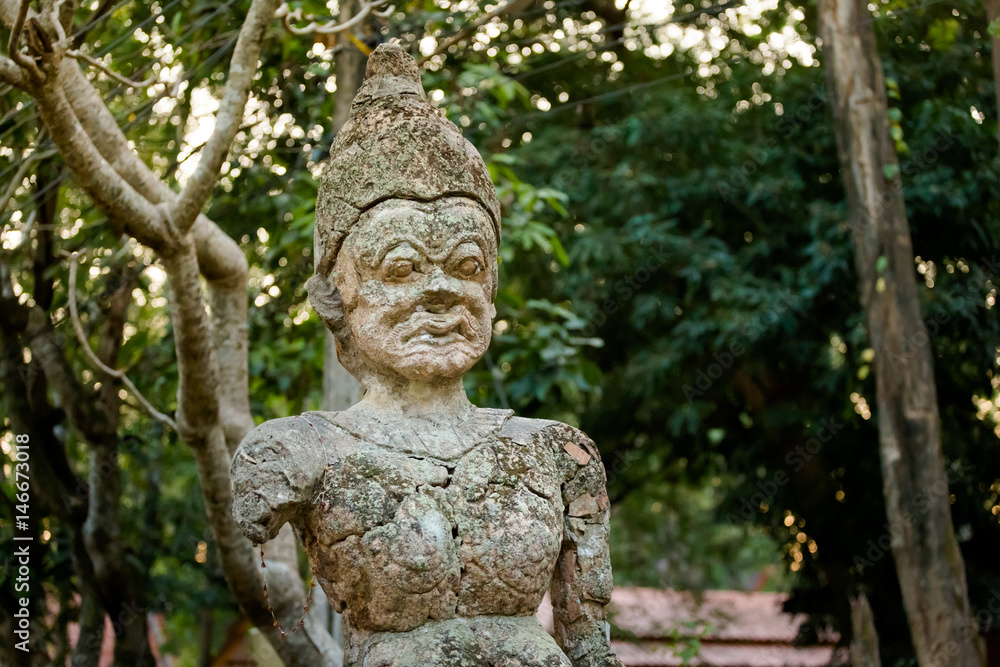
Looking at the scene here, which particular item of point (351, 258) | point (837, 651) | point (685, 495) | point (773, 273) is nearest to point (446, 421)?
point (351, 258)

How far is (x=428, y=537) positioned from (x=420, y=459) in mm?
300

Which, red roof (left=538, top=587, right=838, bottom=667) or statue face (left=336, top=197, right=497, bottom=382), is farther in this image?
red roof (left=538, top=587, right=838, bottom=667)

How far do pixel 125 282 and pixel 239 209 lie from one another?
3.91 feet

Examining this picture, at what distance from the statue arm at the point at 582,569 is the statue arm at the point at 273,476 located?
93cm

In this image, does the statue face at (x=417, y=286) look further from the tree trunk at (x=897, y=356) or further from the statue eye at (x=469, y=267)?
the tree trunk at (x=897, y=356)

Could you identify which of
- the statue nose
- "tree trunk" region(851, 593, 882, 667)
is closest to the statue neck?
the statue nose

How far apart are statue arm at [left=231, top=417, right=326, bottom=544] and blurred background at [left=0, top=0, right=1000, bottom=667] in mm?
3944

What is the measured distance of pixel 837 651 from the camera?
33.1 ft

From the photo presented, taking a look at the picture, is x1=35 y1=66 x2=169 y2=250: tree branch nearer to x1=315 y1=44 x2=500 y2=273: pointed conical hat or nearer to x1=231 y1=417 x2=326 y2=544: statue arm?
x1=315 y1=44 x2=500 y2=273: pointed conical hat

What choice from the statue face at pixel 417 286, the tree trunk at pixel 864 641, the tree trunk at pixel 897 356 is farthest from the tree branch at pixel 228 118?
the tree trunk at pixel 864 641

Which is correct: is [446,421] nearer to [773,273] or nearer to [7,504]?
[7,504]

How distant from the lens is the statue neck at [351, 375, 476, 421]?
395cm

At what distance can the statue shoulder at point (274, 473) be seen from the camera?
3.46 m

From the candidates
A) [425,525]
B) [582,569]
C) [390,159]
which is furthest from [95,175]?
[582,569]
